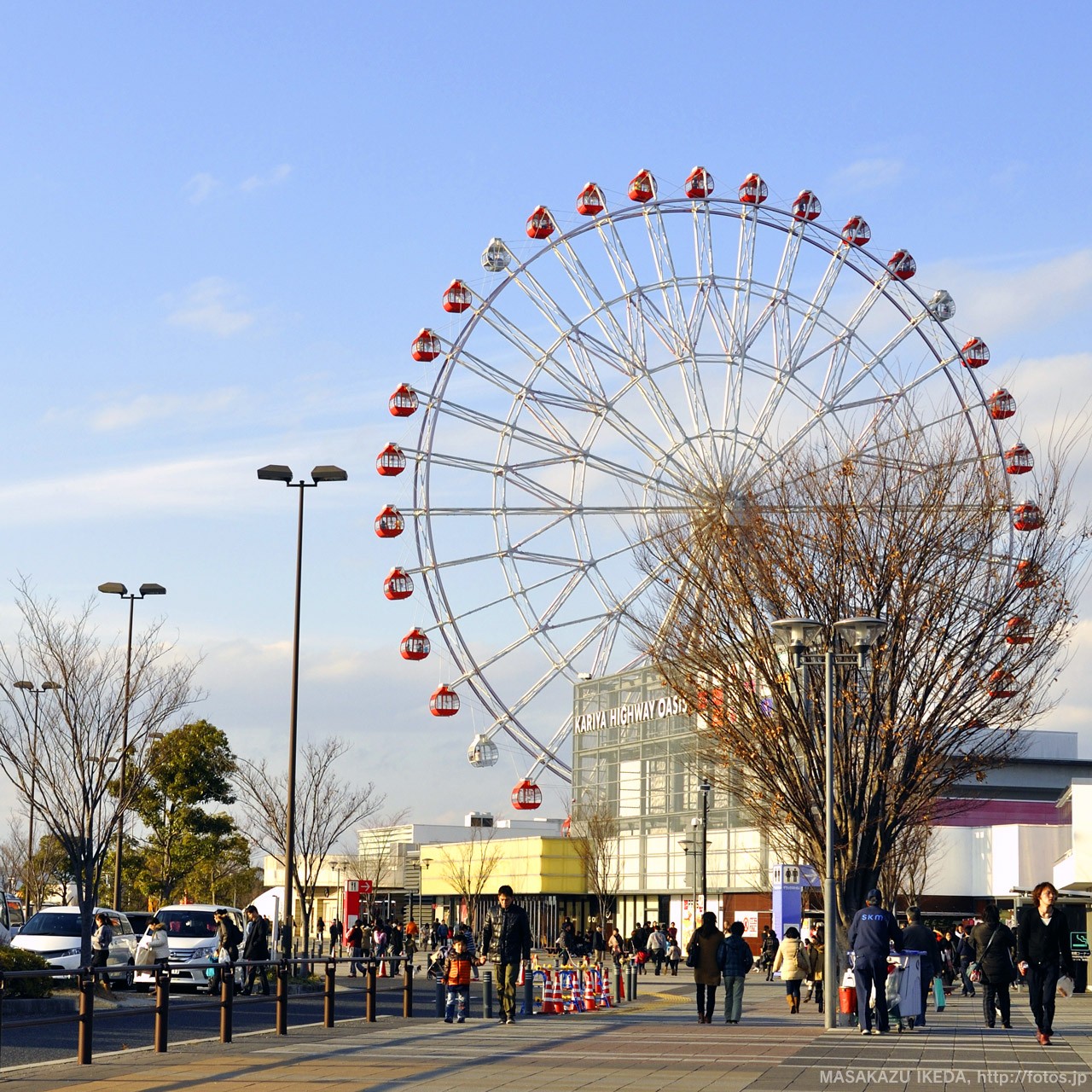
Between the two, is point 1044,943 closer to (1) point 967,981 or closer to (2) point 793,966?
(2) point 793,966

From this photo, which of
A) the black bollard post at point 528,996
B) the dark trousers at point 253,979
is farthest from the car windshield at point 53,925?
the black bollard post at point 528,996

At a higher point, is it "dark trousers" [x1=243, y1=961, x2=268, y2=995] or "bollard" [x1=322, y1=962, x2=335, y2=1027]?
"bollard" [x1=322, y1=962, x2=335, y2=1027]

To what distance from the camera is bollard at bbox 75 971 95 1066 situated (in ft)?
50.3

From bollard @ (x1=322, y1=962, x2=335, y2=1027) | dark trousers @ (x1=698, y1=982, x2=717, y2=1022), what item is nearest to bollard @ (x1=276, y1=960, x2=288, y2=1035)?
bollard @ (x1=322, y1=962, x2=335, y2=1027)

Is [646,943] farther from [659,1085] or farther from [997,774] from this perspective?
[659,1085]

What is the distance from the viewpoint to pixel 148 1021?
74.3ft

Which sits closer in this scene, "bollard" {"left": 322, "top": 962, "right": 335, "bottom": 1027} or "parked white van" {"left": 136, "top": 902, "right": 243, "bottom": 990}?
"bollard" {"left": 322, "top": 962, "right": 335, "bottom": 1027}

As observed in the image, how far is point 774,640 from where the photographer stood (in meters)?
27.6

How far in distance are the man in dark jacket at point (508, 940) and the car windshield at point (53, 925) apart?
13.5 m

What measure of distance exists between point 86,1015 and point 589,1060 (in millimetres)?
4732

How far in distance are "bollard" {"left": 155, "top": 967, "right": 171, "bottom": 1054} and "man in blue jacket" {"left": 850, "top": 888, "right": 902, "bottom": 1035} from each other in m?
8.13

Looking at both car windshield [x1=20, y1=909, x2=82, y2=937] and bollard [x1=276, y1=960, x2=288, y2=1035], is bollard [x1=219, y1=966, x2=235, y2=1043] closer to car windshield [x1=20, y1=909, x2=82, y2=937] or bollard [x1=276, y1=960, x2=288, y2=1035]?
bollard [x1=276, y1=960, x2=288, y2=1035]

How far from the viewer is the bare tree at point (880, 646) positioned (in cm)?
2744

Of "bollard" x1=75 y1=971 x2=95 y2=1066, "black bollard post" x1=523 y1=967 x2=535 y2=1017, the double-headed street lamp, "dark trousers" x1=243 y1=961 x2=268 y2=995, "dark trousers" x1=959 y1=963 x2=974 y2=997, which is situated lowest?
"dark trousers" x1=959 y1=963 x2=974 y2=997
